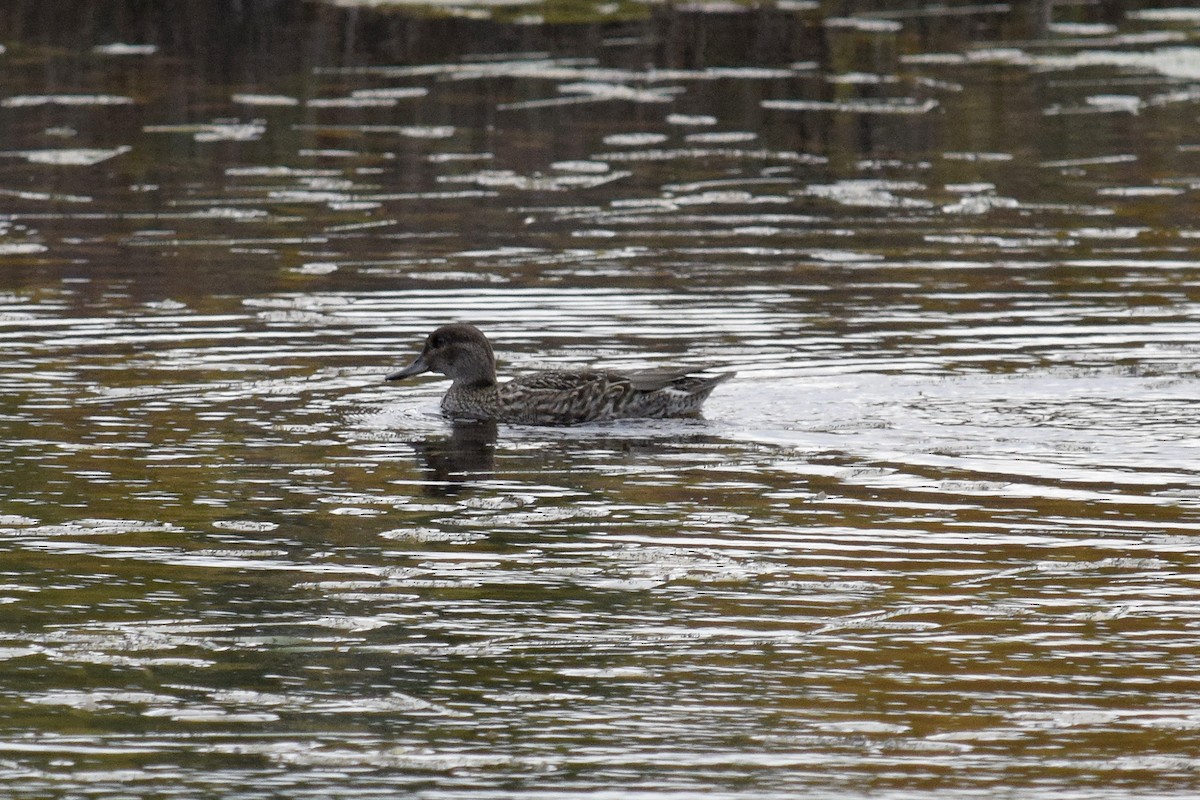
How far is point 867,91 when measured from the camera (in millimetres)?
27672

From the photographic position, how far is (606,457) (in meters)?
12.1

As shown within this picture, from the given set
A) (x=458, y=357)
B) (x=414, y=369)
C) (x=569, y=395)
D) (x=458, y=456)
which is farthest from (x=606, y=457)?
(x=414, y=369)

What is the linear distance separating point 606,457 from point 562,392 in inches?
34.8

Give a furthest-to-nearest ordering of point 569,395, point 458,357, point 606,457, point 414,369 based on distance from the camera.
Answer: point 414,369
point 458,357
point 569,395
point 606,457

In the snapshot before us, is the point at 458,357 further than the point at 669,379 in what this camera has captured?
Yes

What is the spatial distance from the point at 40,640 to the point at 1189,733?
157 inches

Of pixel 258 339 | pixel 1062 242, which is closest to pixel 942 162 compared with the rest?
pixel 1062 242

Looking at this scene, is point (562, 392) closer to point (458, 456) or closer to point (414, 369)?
point (458, 456)

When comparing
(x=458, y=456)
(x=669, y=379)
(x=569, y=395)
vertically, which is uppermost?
(x=669, y=379)

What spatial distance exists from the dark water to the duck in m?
0.15

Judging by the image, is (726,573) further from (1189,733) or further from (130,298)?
(130,298)

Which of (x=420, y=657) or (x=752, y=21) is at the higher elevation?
(x=752, y=21)

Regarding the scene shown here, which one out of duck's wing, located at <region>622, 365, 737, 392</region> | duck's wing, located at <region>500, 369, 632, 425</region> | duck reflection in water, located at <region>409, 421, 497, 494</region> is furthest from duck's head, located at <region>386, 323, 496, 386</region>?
duck's wing, located at <region>622, 365, 737, 392</region>

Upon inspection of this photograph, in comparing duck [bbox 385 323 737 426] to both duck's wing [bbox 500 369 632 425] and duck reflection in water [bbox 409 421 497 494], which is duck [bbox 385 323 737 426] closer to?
duck's wing [bbox 500 369 632 425]
